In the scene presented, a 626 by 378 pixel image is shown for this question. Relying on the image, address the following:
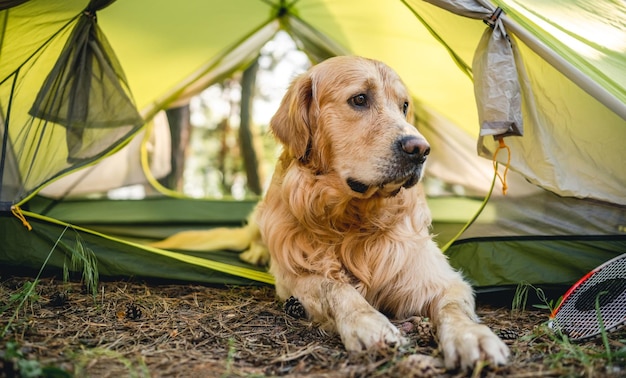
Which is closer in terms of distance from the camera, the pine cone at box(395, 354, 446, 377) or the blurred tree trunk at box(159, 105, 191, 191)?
the pine cone at box(395, 354, 446, 377)

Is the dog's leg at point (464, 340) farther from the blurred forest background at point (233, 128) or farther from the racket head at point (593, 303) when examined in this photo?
the blurred forest background at point (233, 128)

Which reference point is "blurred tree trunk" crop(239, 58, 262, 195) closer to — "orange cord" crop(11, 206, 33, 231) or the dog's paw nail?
"orange cord" crop(11, 206, 33, 231)

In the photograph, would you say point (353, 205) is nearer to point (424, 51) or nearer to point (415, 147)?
point (415, 147)

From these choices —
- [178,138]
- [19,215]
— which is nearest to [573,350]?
[19,215]

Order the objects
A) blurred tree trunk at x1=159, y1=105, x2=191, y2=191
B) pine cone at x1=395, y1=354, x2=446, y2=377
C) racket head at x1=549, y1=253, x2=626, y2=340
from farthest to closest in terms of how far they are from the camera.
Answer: blurred tree trunk at x1=159, y1=105, x2=191, y2=191 < racket head at x1=549, y1=253, x2=626, y2=340 < pine cone at x1=395, y1=354, x2=446, y2=377

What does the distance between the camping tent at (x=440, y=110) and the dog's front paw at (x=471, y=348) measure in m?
1.01

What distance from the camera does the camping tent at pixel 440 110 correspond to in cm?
262

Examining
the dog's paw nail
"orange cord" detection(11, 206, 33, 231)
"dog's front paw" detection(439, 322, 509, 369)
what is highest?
"orange cord" detection(11, 206, 33, 231)

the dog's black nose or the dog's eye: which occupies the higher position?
the dog's eye

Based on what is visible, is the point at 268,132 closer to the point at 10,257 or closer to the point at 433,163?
the point at 10,257

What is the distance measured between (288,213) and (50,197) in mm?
2047

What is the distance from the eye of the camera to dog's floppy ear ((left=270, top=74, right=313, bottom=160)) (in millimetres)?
2738

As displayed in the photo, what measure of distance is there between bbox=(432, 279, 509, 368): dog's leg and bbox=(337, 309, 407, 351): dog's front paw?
17 centimetres

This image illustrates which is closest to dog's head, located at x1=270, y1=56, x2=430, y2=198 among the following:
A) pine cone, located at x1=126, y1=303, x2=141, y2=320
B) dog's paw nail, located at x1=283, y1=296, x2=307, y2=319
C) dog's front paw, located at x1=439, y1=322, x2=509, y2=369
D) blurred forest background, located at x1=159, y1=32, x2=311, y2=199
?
dog's paw nail, located at x1=283, y1=296, x2=307, y2=319
